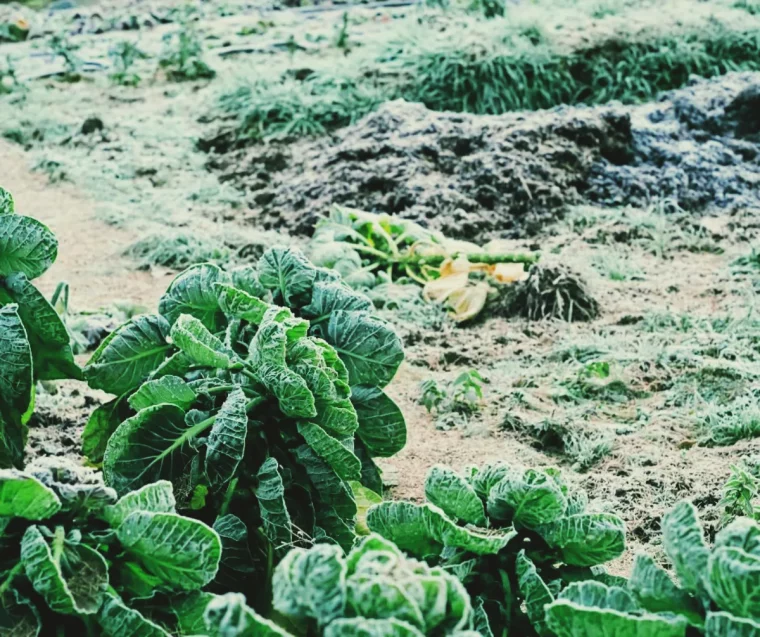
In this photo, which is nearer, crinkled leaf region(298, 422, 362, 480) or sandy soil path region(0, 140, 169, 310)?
crinkled leaf region(298, 422, 362, 480)

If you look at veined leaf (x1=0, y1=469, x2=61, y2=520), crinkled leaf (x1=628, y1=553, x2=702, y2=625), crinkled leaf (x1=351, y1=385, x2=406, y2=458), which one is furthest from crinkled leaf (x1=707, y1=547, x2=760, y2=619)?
crinkled leaf (x1=351, y1=385, x2=406, y2=458)

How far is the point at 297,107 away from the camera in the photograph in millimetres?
7910

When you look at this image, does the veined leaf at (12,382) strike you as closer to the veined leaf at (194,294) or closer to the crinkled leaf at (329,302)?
the veined leaf at (194,294)

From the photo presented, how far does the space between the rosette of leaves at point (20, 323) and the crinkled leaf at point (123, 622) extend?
3.39ft

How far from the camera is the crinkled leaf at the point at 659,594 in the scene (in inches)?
60.3

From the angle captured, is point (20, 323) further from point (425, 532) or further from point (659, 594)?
point (659, 594)

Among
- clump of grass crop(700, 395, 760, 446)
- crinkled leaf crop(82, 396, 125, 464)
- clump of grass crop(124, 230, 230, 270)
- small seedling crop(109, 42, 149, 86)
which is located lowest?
small seedling crop(109, 42, 149, 86)

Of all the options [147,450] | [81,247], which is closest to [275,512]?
[147,450]

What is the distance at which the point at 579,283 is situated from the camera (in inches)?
181

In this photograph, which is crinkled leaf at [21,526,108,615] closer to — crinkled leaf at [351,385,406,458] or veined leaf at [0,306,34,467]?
veined leaf at [0,306,34,467]

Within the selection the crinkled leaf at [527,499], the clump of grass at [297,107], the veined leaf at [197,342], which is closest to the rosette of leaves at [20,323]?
the veined leaf at [197,342]

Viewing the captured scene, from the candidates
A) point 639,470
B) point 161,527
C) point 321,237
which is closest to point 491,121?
point 321,237

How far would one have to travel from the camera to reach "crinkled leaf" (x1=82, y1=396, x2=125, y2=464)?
2.80 m

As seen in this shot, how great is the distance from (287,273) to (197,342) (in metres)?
0.49
